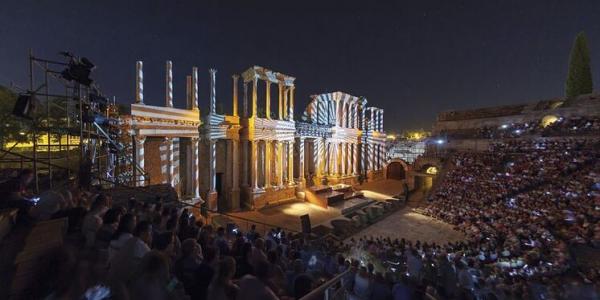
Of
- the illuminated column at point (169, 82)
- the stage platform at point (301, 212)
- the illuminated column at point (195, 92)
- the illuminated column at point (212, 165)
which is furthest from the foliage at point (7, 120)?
the stage platform at point (301, 212)

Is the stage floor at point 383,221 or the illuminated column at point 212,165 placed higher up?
the illuminated column at point 212,165

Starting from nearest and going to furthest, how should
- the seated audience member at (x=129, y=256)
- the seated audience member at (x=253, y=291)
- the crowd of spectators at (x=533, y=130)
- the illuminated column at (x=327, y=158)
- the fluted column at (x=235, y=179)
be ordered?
the seated audience member at (x=253, y=291) < the seated audience member at (x=129, y=256) < the fluted column at (x=235, y=179) < the crowd of spectators at (x=533, y=130) < the illuminated column at (x=327, y=158)

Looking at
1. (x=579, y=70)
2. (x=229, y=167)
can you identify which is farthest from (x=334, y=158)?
(x=579, y=70)

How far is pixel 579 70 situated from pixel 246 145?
133ft

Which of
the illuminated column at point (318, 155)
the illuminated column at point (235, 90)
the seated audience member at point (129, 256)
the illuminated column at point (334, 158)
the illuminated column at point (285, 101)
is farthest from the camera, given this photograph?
the illuminated column at point (334, 158)

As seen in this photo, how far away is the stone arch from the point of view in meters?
39.9

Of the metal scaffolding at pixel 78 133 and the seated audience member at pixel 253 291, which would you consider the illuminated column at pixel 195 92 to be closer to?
the metal scaffolding at pixel 78 133

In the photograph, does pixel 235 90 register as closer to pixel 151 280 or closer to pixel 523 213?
pixel 151 280

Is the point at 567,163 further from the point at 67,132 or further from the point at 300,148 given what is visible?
the point at 67,132

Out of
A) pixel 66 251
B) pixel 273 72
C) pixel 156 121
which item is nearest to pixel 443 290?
pixel 66 251

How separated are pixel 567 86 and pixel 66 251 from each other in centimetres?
4630

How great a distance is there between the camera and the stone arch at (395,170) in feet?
131

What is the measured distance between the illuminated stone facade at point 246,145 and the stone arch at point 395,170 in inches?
185

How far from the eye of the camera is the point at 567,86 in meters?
30.9
